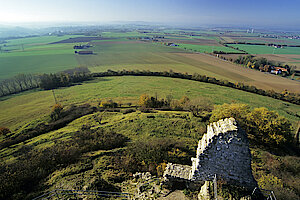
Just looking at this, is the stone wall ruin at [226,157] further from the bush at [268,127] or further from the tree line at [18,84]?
the tree line at [18,84]

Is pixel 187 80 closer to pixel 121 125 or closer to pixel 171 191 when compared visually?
pixel 121 125

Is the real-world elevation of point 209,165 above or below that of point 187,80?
above

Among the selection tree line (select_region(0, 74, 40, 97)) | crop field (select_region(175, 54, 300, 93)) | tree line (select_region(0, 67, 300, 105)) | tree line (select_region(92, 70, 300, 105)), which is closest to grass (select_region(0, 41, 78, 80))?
tree line (select_region(0, 74, 40, 97))

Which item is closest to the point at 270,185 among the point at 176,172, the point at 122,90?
the point at 176,172

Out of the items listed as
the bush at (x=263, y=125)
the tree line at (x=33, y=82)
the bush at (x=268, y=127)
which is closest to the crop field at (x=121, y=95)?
the tree line at (x=33, y=82)

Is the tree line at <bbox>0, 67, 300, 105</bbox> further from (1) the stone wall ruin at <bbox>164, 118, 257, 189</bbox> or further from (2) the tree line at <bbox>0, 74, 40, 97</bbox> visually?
(1) the stone wall ruin at <bbox>164, 118, 257, 189</bbox>

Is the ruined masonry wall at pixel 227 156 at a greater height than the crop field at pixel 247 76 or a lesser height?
greater
